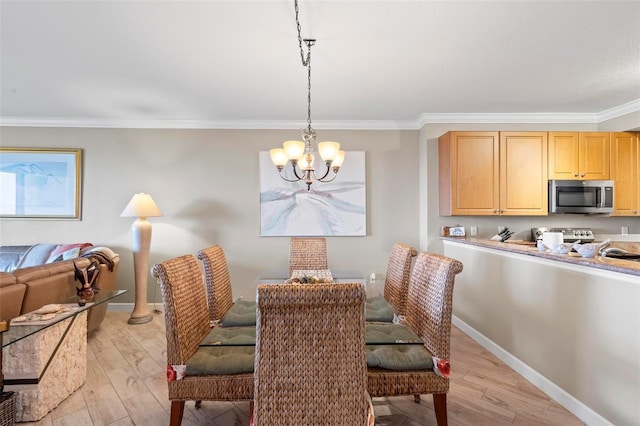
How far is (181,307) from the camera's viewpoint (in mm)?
1405

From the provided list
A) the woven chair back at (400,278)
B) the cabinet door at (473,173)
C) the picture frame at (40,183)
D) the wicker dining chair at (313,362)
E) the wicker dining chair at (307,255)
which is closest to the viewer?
the wicker dining chair at (313,362)

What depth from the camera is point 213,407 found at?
1863 mm

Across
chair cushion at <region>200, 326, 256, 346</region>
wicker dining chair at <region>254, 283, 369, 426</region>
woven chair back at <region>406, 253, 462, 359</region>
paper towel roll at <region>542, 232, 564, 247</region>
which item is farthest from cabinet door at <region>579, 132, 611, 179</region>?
chair cushion at <region>200, 326, 256, 346</region>

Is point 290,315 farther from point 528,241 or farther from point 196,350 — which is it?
point 528,241

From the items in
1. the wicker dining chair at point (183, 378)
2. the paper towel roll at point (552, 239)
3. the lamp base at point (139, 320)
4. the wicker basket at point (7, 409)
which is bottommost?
the lamp base at point (139, 320)

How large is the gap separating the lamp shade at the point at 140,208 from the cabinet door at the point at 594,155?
500cm

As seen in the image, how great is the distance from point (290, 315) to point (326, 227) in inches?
107

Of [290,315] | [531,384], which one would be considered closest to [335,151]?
[290,315]

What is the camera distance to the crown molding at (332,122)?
11.4 ft

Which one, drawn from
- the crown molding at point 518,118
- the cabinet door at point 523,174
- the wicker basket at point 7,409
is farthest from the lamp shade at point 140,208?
the cabinet door at point 523,174

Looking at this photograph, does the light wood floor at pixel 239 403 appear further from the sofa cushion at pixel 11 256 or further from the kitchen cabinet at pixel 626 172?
the kitchen cabinet at pixel 626 172

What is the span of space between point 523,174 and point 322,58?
270 centimetres

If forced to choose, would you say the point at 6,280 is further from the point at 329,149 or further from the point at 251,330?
the point at 329,149

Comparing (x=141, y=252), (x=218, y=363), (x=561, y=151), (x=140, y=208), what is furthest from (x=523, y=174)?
(x=141, y=252)
